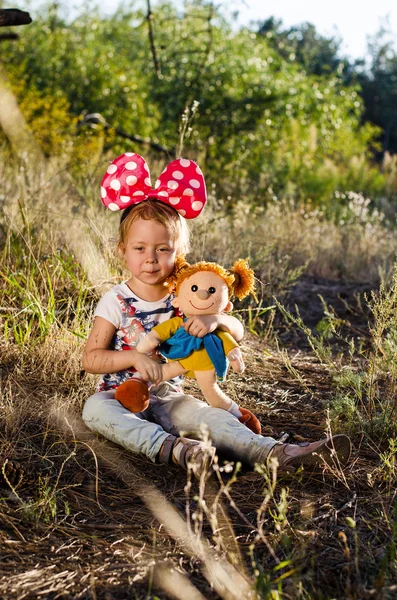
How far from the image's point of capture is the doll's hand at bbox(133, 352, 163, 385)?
2.66 m

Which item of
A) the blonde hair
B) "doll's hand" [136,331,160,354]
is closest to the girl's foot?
"doll's hand" [136,331,160,354]

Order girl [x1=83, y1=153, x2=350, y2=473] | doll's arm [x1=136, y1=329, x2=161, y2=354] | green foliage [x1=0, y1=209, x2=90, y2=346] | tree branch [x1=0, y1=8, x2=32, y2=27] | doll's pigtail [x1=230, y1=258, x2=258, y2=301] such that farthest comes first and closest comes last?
green foliage [x1=0, y1=209, x2=90, y2=346] → tree branch [x1=0, y1=8, x2=32, y2=27] → doll's pigtail [x1=230, y1=258, x2=258, y2=301] → doll's arm [x1=136, y1=329, x2=161, y2=354] → girl [x1=83, y1=153, x2=350, y2=473]

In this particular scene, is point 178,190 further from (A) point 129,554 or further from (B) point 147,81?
(B) point 147,81

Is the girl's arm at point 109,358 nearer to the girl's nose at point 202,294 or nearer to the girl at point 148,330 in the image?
the girl at point 148,330

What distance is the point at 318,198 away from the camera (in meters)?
10.1

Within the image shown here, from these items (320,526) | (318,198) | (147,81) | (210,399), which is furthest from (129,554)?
(147,81)

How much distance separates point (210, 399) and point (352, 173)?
10.2 metres

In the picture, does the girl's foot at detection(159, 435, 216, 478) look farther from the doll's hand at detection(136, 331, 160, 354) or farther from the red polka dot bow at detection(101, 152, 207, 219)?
the red polka dot bow at detection(101, 152, 207, 219)

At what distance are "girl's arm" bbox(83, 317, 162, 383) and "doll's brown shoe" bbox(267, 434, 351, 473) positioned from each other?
Answer: 55cm

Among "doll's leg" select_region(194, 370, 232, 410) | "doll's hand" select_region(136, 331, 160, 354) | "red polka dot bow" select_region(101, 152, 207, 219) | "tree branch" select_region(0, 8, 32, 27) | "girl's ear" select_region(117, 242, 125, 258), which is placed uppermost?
"tree branch" select_region(0, 8, 32, 27)

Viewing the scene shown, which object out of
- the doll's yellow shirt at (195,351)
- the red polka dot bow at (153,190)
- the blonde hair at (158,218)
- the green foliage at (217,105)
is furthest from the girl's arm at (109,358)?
the green foliage at (217,105)

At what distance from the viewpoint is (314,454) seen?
247 cm

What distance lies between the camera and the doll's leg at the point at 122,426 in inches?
103

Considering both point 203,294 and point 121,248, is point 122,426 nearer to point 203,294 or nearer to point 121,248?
point 203,294
